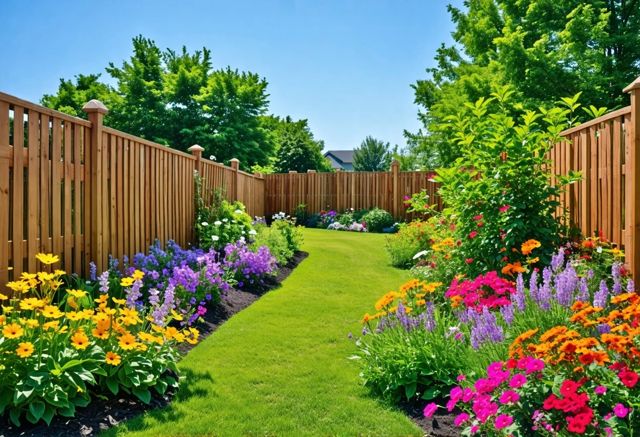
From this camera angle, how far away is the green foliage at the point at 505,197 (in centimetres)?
462

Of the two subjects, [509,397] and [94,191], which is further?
[94,191]

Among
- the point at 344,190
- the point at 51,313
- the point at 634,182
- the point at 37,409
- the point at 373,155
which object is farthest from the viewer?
the point at 373,155

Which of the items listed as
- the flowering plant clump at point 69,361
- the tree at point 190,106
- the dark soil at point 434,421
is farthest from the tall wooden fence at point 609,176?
the tree at point 190,106

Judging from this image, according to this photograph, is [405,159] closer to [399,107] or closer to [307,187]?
[399,107]

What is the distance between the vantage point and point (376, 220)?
16.0 meters

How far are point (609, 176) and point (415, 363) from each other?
2.76m

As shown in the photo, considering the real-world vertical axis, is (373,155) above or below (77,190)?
above

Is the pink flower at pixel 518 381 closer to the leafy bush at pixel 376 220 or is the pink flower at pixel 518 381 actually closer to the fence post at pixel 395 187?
the leafy bush at pixel 376 220

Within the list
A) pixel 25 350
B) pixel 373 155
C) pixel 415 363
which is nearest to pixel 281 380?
pixel 415 363

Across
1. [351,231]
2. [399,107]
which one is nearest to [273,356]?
[351,231]

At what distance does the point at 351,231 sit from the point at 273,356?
11449 millimetres

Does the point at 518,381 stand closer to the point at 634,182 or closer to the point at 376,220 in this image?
the point at 634,182

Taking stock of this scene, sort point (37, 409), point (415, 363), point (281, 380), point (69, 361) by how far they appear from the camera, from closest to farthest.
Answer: point (37, 409), point (69, 361), point (415, 363), point (281, 380)

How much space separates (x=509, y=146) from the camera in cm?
466
